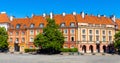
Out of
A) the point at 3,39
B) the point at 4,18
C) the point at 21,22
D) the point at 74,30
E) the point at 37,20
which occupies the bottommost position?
the point at 3,39

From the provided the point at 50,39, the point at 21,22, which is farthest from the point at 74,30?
the point at 21,22

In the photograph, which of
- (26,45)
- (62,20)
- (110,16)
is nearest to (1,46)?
(26,45)

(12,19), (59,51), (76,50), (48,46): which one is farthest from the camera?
(12,19)

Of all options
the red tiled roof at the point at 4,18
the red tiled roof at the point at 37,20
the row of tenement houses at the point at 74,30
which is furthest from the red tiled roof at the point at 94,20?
the red tiled roof at the point at 4,18

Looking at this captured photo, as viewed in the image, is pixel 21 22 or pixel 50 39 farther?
pixel 21 22

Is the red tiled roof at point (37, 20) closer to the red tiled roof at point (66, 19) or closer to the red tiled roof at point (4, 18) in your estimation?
the red tiled roof at point (66, 19)

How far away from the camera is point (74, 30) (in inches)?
3334

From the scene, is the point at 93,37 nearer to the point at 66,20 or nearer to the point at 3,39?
the point at 66,20

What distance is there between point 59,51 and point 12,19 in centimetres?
2975

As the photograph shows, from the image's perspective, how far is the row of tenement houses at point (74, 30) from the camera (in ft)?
277

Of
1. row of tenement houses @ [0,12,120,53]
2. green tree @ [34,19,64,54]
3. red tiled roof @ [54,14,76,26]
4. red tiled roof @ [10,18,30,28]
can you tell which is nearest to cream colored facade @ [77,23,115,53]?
row of tenement houses @ [0,12,120,53]

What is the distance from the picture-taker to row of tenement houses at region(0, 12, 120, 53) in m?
84.6

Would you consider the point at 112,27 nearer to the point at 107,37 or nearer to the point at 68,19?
the point at 107,37

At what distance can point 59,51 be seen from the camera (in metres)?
75.7
